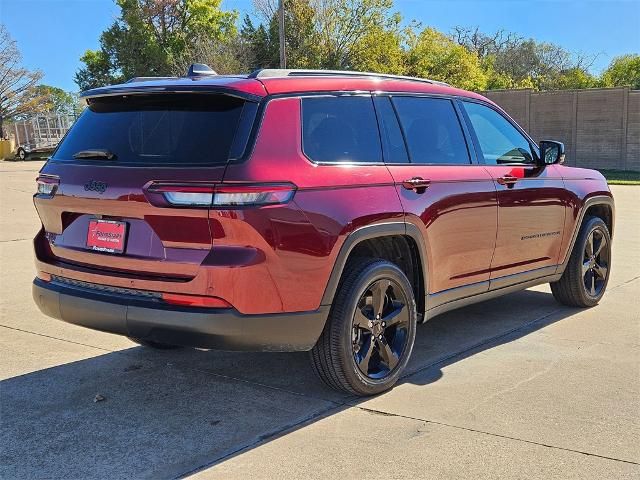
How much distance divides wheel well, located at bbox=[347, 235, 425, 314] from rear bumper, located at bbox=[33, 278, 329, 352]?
68 cm

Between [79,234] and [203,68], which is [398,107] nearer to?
[203,68]

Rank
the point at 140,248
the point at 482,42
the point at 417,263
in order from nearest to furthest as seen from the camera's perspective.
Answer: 1. the point at 140,248
2. the point at 417,263
3. the point at 482,42

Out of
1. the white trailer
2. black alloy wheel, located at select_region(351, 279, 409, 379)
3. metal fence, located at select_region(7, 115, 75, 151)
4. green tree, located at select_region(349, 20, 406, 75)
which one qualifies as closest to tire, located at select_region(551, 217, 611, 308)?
black alloy wheel, located at select_region(351, 279, 409, 379)

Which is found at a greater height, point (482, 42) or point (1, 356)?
point (482, 42)

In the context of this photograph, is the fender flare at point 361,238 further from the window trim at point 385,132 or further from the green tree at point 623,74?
the green tree at point 623,74

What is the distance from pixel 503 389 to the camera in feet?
14.0

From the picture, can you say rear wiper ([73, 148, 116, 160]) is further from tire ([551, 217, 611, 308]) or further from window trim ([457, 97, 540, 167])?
tire ([551, 217, 611, 308])

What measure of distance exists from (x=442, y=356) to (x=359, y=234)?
1509 millimetres

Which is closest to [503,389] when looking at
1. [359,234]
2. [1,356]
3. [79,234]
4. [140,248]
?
[359,234]

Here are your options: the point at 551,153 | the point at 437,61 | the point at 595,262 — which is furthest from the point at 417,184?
the point at 437,61

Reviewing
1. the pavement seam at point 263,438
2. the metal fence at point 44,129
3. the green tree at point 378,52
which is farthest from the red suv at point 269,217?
the metal fence at point 44,129

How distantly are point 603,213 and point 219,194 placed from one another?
4.56m

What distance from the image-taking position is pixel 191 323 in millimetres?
3482

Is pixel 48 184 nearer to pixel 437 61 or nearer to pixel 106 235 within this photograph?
pixel 106 235
